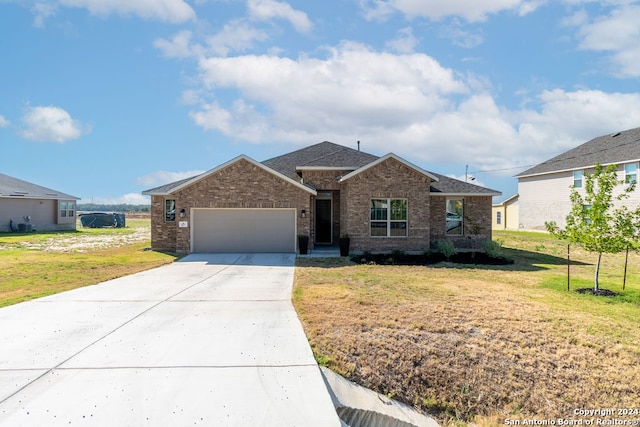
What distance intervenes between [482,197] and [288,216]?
30.0 ft

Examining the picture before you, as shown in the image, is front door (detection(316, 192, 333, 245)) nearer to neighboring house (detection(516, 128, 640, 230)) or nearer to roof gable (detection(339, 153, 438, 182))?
roof gable (detection(339, 153, 438, 182))

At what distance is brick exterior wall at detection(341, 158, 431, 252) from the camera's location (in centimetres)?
1683

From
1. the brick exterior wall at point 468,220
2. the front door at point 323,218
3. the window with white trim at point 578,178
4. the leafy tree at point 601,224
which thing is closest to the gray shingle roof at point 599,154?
the window with white trim at point 578,178

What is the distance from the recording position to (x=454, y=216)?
18438 millimetres

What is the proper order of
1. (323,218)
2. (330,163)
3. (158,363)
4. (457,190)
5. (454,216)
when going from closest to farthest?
(158,363)
(457,190)
(454,216)
(330,163)
(323,218)

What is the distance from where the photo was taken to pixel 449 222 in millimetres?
18422

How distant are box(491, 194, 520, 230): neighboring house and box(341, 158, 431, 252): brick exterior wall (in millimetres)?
21848

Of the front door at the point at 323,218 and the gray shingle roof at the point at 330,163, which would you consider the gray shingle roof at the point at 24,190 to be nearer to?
the gray shingle roof at the point at 330,163

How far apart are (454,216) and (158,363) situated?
15867 mm

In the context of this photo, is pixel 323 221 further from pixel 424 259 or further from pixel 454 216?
pixel 454 216

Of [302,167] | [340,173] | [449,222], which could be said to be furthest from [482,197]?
[302,167]

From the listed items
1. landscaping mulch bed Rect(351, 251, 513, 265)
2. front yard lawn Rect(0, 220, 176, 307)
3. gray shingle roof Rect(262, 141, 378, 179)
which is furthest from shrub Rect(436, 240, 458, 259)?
front yard lawn Rect(0, 220, 176, 307)

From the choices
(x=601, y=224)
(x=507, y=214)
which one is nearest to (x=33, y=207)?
(x=601, y=224)

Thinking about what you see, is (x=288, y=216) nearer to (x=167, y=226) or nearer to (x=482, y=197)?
(x=167, y=226)
